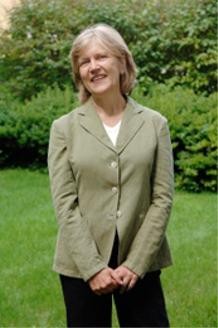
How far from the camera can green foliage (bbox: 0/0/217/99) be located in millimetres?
10531

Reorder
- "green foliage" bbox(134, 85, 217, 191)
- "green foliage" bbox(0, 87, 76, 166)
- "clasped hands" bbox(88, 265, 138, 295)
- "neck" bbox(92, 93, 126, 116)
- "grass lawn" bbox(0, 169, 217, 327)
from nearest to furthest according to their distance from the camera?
"clasped hands" bbox(88, 265, 138, 295) < "neck" bbox(92, 93, 126, 116) < "grass lawn" bbox(0, 169, 217, 327) < "green foliage" bbox(134, 85, 217, 191) < "green foliage" bbox(0, 87, 76, 166)

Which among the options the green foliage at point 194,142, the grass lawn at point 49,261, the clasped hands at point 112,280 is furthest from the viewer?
the green foliage at point 194,142

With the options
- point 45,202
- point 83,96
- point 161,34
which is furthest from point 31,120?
point 83,96

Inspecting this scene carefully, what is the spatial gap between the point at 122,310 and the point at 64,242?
351 mm

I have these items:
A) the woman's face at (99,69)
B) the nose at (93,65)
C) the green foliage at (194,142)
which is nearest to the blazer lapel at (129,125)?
the woman's face at (99,69)

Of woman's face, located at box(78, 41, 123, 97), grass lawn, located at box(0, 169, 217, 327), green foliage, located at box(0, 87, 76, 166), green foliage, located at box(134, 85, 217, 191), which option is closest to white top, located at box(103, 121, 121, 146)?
woman's face, located at box(78, 41, 123, 97)

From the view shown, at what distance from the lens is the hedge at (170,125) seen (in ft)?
25.2

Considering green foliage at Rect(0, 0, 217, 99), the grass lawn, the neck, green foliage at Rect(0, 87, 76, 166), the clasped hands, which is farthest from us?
green foliage at Rect(0, 0, 217, 99)

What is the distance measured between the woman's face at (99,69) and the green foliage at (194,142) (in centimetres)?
505

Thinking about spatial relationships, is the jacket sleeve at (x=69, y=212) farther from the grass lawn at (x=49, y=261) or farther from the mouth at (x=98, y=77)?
the grass lawn at (x=49, y=261)

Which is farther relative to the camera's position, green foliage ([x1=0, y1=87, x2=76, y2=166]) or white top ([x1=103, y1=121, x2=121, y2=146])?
green foliage ([x1=0, y1=87, x2=76, y2=166])

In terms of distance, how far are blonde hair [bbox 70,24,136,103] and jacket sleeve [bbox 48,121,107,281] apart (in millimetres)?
237

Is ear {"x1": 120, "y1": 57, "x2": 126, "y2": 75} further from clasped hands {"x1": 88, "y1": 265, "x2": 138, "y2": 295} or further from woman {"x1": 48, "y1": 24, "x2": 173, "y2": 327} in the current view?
clasped hands {"x1": 88, "y1": 265, "x2": 138, "y2": 295}

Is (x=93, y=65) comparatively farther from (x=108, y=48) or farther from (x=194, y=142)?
(x=194, y=142)
